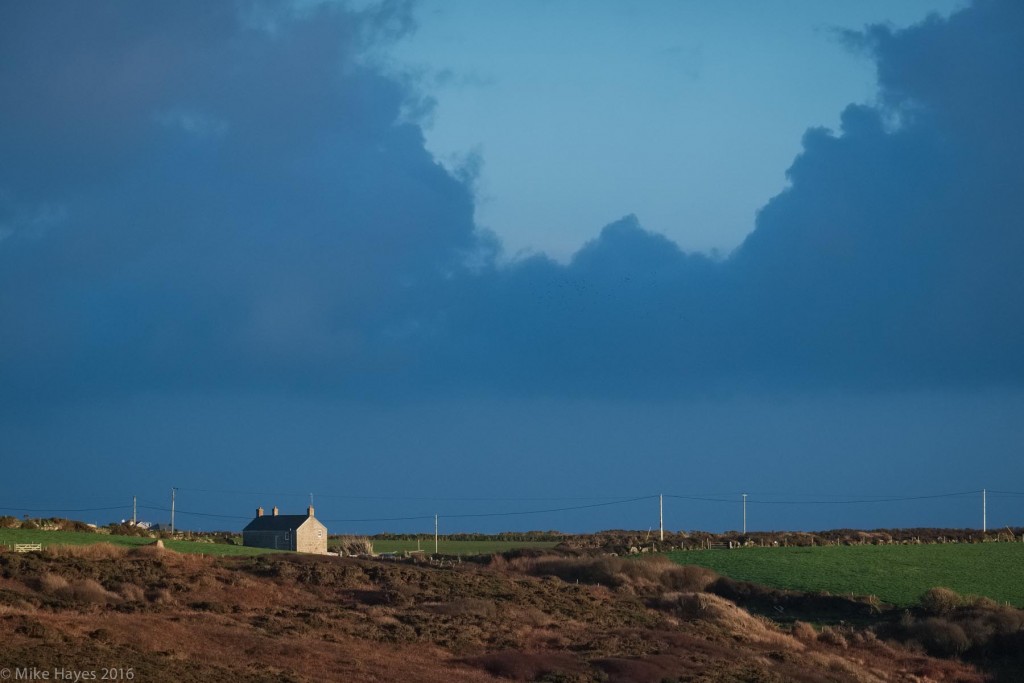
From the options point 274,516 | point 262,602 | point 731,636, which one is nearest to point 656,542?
point 274,516

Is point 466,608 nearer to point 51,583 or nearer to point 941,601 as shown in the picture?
point 51,583

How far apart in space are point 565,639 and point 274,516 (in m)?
53.9

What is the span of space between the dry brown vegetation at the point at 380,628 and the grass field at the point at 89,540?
547 centimetres

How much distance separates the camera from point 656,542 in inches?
3597

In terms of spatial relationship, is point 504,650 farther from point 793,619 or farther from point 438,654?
point 793,619

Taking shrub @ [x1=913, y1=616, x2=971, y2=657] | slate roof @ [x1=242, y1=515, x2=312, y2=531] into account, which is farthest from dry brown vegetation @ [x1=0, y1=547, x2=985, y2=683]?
slate roof @ [x1=242, y1=515, x2=312, y2=531]

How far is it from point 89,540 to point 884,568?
46582 mm

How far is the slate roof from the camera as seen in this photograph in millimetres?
86125

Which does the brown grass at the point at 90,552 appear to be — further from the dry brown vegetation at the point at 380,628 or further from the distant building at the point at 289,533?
the distant building at the point at 289,533

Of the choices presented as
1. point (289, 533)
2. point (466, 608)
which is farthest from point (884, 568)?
point (289, 533)

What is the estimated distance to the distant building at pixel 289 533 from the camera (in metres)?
84.2

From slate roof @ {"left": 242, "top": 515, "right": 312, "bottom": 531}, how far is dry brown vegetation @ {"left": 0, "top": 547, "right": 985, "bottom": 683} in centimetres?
3114

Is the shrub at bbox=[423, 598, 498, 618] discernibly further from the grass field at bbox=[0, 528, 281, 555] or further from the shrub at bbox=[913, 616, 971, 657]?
the shrub at bbox=[913, 616, 971, 657]

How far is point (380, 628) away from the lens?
38.5 m
